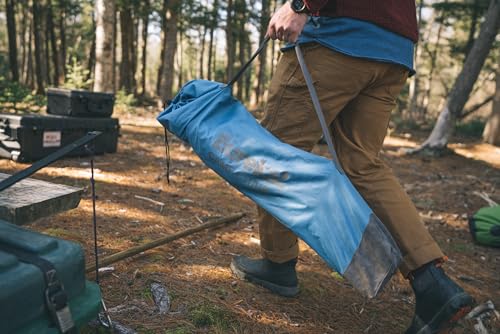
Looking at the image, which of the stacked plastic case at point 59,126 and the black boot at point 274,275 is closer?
the black boot at point 274,275

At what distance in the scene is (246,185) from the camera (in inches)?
69.9

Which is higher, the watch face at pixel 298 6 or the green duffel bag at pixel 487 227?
the watch face at pixel 298 6

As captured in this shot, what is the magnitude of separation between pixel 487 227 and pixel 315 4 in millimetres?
2891

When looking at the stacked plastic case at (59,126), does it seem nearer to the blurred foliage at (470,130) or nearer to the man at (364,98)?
the man at (364,98)

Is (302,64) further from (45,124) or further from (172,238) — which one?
(45,124)

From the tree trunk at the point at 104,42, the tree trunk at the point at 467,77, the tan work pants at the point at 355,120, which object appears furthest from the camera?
the tree trunk at the point at 104,42

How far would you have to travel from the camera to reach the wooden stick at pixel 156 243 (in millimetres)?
2193

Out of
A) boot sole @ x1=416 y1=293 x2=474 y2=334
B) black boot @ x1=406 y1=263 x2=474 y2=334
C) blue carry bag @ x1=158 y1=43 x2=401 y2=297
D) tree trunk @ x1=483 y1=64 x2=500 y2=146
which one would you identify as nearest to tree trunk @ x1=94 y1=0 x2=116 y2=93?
blue carry bag @ x1=158 y1=43 x2=401 y2=297

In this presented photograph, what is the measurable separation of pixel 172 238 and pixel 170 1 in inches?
464

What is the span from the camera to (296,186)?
1646 mm

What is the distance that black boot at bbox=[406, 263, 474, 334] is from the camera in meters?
1.74

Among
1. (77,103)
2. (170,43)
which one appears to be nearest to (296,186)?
(77,103)

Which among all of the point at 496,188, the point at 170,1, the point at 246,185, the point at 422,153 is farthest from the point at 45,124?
the point at 170,1

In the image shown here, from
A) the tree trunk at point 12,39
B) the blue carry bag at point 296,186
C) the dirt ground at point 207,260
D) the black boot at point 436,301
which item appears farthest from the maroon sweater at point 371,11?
the tree trunk at point 12,39
